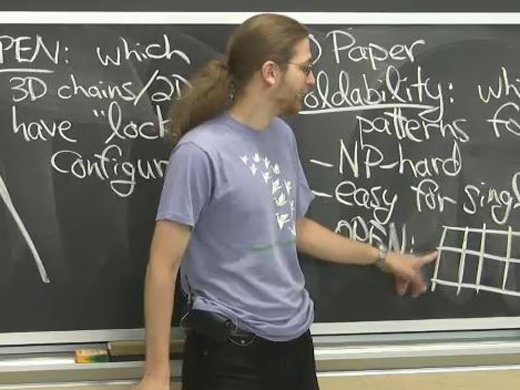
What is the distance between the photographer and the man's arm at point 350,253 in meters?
1.72

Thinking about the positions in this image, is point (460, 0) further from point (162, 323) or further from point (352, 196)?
point (162, 323)

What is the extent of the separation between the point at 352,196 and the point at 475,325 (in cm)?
43

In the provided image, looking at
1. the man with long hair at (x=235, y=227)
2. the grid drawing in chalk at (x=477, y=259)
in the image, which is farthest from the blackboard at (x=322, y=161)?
the man with long hair at (x=235, y=227)

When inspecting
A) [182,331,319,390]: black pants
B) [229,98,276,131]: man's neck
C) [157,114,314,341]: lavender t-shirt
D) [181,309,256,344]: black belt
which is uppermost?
[229,98,276,131]: man's neck

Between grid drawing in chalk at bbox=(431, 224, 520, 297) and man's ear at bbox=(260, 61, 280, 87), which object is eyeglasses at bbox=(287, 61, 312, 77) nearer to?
man's ear at bbox=(260, 61, 280, 87)

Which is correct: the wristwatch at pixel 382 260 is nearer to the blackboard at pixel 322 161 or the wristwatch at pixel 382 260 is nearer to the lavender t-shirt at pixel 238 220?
the blackboard at pixel 322 161

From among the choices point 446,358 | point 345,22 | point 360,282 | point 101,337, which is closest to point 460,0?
point 345,22

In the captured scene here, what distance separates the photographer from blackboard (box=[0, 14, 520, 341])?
166 centimetres

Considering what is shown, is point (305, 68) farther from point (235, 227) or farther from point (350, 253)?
point (350, 253)

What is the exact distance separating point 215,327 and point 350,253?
41 centimetres

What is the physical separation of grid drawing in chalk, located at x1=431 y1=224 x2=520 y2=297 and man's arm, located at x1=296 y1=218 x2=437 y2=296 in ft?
0.13

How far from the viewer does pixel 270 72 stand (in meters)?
1.48

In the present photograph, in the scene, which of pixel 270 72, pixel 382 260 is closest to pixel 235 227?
pixel 270 72

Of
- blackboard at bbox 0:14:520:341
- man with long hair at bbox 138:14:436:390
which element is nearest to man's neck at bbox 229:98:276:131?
man with long hair at bbox 138:14:436:390
